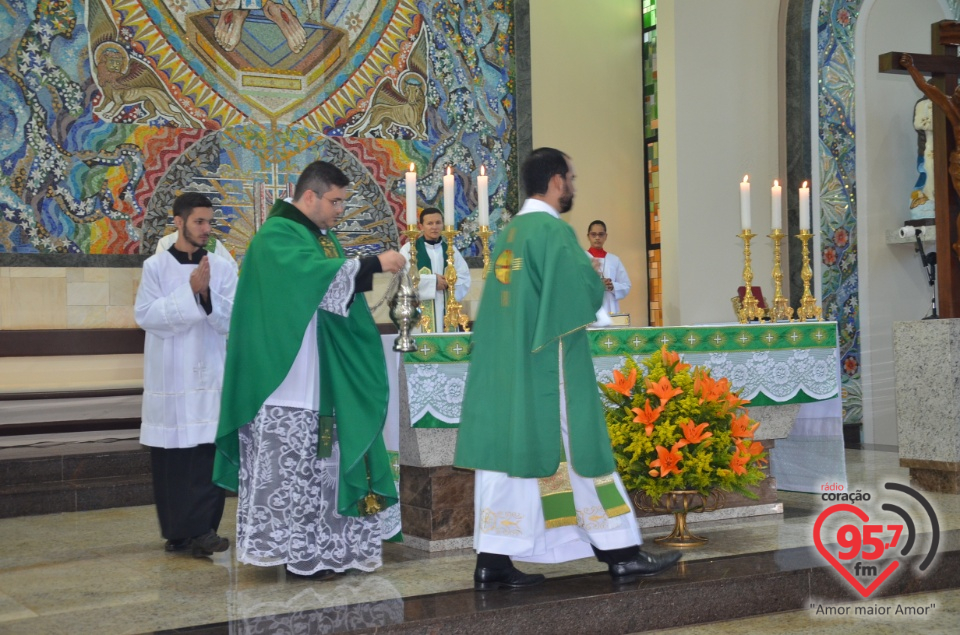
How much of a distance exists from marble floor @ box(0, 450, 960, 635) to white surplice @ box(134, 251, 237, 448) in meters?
0.60

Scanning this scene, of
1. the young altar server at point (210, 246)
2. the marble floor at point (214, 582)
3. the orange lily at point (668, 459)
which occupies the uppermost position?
the young altar server at point (210, 246)

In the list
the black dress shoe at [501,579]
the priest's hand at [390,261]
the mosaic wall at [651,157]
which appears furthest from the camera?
the mosaic wall at [651,157]

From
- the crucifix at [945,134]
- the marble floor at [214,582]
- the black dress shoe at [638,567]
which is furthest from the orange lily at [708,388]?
the crucifix at [945,134]

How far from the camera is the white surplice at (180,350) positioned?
527cm

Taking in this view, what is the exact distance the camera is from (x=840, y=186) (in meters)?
9.44

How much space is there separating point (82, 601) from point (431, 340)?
1.82m

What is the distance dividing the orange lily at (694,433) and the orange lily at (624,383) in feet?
0.98

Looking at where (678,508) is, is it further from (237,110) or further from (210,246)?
(237,110)

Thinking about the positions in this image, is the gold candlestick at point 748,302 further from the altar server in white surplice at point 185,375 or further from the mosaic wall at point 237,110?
the mosaic wall at point 237,110

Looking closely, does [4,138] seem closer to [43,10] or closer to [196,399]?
[43,10]

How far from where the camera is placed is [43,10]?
785cm

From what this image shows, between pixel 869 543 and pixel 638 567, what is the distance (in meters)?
1.20

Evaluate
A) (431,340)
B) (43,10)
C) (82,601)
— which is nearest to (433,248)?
(431,340)

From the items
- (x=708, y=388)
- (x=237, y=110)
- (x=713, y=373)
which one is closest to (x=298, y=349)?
(x=708, y=388)
